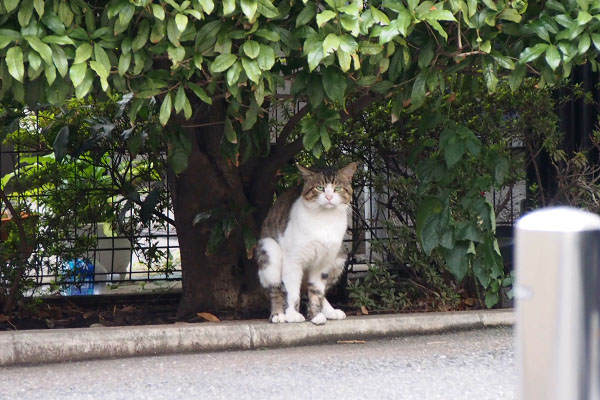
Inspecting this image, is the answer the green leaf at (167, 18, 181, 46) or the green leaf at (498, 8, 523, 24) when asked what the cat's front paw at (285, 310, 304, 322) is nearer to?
the green leaf at (167, 18, 181, 46)

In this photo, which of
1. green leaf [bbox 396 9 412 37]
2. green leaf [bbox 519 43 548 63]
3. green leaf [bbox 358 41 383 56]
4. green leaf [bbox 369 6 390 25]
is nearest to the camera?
green leaf [bbox 396 9 412 37]

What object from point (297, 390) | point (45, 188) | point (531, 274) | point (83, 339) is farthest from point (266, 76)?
point (45, 188)

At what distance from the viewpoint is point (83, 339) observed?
486 cm

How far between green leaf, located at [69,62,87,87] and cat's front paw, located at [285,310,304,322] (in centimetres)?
232

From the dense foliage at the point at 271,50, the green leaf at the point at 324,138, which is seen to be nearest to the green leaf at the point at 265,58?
the dense foliage at the point at 271,50

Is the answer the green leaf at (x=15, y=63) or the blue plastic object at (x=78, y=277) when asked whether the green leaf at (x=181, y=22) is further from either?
the blue plastic object at (x=78, y=277)

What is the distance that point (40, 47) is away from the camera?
12.0ft

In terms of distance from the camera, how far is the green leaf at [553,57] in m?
4.05

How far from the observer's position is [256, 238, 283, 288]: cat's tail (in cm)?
547

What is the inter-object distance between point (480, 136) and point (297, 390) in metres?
2.99

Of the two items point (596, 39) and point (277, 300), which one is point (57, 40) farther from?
point (596, 39)

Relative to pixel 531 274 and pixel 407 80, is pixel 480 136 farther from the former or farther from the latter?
pixel 531 274

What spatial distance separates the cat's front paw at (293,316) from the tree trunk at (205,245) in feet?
2.34

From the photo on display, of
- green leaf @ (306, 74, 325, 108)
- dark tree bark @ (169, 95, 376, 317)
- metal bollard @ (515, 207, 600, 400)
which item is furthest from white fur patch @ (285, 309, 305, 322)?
metal bollard @ (515, 207, 600, 400)
